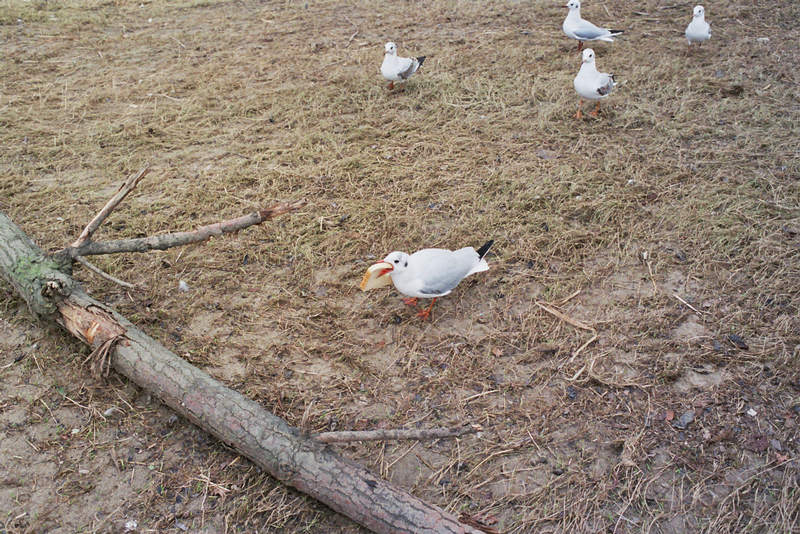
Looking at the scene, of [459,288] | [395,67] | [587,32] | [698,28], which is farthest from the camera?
[587,32]

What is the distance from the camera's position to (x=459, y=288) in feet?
12.2

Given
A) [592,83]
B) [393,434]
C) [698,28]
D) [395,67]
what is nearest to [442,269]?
[393,434]

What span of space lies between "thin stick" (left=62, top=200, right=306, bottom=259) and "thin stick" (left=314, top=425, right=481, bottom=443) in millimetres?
1399

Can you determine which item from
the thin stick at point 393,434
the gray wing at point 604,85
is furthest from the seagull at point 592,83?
the thin stick at point 393,434

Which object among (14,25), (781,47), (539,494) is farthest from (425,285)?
(14,25)

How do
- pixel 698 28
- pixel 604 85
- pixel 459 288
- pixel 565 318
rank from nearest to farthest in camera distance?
pixel 565 318 → pixel 459 288 → pixel 604 85 → pixel 698 28

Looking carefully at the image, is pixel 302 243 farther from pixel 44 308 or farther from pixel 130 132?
pixel 130 132

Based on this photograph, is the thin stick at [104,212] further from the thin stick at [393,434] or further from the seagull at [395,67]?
the seagull at [395,67]

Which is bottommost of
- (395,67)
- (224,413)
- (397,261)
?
(224,413)

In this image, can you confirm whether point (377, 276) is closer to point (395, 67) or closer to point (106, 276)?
point (106, 276)

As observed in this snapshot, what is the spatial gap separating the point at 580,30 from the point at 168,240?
4739mm

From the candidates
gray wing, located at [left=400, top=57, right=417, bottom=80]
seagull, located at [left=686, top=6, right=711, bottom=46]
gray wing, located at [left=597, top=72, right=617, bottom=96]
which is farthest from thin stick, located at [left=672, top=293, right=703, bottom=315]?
seagull, located at [left=686, top=6, right=711, bottom=46]

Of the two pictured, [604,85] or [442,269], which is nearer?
[442,269]

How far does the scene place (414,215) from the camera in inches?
168
